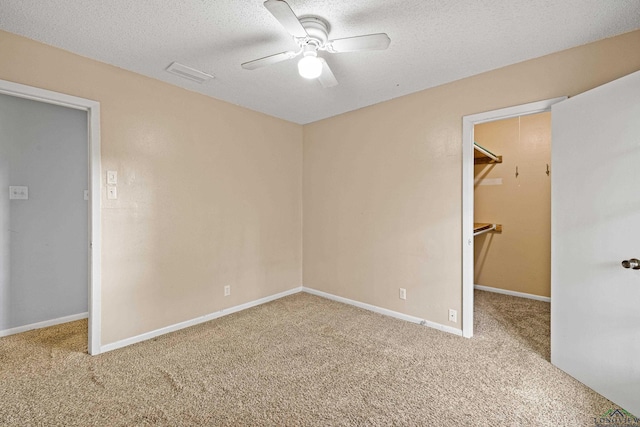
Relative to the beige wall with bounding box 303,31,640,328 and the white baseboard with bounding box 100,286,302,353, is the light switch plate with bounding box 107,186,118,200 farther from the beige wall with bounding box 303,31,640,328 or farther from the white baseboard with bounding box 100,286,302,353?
the beige wall with bounding box 303,31,640,328

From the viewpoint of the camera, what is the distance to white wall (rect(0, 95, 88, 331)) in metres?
2.84

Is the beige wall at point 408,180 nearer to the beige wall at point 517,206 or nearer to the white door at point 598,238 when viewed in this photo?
the white door at point 598,238

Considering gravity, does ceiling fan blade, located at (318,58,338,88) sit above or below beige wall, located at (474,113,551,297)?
above

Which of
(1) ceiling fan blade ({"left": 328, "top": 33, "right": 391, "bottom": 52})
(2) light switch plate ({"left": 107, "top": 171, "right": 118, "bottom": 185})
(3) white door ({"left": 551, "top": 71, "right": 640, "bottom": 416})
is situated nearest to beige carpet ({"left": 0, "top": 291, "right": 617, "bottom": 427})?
(3) white door ({"left": 551, "top": 71, "right": 640, "bottom": 416})

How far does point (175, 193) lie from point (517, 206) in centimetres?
426

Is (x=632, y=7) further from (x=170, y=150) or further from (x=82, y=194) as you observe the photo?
(x=82, y=194)

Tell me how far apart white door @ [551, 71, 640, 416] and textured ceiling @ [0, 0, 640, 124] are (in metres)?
0.53

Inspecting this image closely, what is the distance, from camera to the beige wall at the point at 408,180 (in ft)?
7.68

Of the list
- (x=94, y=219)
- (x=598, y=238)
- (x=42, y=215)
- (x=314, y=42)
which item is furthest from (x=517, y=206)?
(x=42, y=215)

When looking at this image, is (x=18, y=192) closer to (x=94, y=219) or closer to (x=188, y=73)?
(x=94, y=219)

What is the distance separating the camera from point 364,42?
5.89 feet

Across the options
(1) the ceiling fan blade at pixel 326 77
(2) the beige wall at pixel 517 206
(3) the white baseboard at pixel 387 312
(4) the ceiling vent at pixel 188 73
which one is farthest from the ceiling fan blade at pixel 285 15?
(2) the beige wall at pixel 517 206

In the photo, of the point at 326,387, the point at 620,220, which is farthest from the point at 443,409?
the point at 620,220

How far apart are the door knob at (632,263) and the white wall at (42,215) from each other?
470cm
